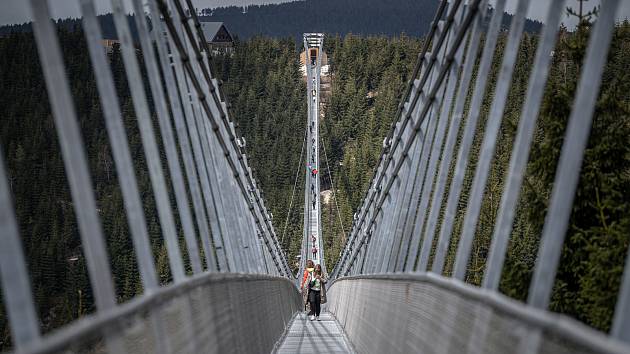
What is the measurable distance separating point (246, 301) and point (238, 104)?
5734 inches

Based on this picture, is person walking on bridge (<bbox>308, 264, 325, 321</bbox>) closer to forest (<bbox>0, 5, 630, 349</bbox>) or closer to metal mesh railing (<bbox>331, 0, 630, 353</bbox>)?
forest (<bbox>0, 5, 630, 349</bbox>)

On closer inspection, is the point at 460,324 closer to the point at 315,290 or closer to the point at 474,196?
the point at 474,196

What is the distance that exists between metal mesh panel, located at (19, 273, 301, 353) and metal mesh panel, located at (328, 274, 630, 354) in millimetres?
1380

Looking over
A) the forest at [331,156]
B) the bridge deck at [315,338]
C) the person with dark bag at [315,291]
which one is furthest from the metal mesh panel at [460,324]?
the person with dark bag at [315,291]

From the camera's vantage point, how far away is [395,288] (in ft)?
29.8

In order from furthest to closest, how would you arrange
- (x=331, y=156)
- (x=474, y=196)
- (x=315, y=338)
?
(x=331, y=156)
(x=315, y=338)
(x=474, y=196)

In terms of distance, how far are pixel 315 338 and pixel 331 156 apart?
393 ft

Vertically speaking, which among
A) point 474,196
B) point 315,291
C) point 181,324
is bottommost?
point 315,291

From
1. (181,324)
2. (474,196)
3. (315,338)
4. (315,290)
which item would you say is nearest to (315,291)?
(315,290)

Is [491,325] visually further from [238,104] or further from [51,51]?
[238,104]

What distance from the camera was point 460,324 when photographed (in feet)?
17.7

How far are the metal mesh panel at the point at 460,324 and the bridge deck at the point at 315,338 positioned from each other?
10.3 ft

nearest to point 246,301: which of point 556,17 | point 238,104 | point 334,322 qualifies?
point 556,17

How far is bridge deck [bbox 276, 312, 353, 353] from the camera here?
14336 mm
